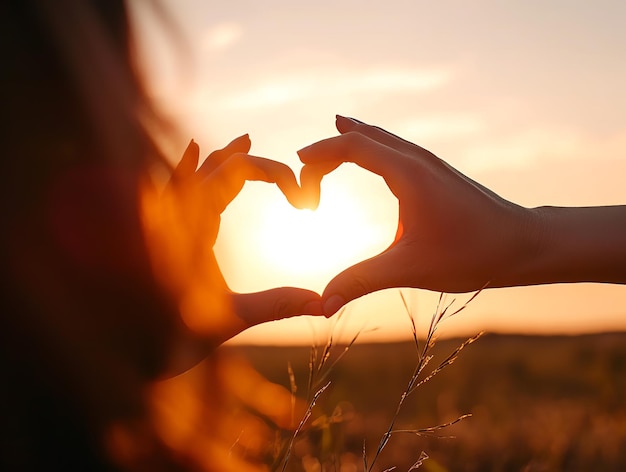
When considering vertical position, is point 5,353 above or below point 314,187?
below

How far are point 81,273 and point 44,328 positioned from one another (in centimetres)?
13

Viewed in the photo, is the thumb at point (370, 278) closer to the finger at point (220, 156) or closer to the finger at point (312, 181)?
the finger at point (312, 181)

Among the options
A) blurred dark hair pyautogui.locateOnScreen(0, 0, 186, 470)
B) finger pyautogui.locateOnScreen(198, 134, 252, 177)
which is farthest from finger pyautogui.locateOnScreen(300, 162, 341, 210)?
blurred dark hair pyautogui.locateOnScreen(0, 0, 186, 470)

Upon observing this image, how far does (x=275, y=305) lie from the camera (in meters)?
1.85

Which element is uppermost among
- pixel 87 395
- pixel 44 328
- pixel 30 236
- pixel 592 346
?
pixel 30 236

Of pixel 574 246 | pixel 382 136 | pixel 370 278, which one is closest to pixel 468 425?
pixel 574 246

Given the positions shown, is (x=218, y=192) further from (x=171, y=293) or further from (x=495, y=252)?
(x=495, y=252)

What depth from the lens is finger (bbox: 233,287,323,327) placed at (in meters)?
1.83

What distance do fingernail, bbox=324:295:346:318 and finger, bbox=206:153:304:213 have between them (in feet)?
1.25

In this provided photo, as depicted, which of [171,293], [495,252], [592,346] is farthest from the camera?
[592,346]

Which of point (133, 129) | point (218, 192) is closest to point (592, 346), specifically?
point (218, 192)

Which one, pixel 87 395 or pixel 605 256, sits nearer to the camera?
pixel 87 395

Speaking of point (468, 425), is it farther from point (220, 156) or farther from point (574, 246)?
point (220, 156)

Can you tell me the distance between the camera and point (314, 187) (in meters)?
2.09
